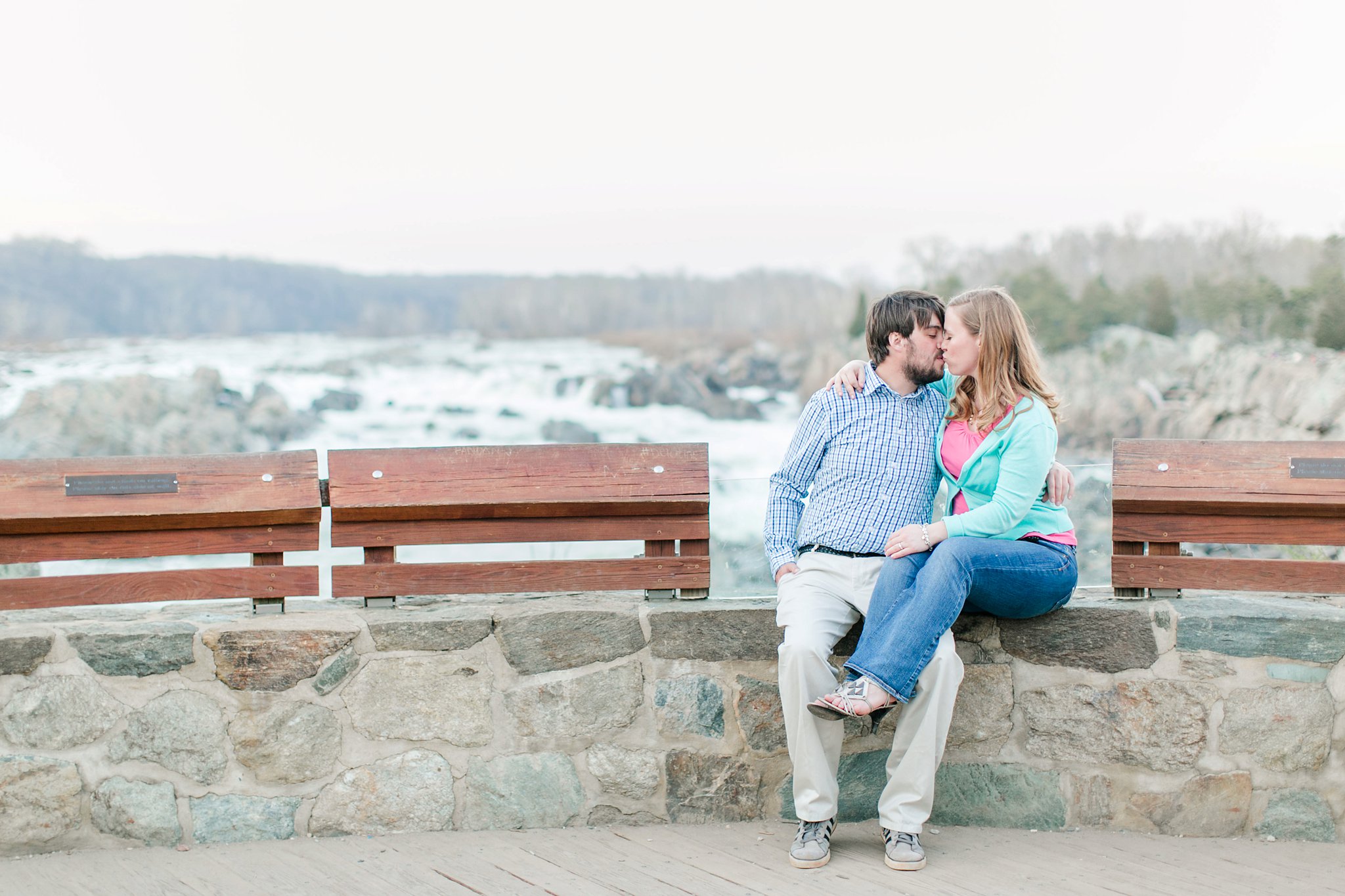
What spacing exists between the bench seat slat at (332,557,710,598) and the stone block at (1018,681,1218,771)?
909mm

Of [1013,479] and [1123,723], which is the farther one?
[1123,723]

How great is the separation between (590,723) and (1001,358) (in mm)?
1340

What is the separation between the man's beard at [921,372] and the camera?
2.71m

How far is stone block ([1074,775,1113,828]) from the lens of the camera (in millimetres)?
2576

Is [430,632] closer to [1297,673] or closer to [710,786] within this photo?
[710,786]

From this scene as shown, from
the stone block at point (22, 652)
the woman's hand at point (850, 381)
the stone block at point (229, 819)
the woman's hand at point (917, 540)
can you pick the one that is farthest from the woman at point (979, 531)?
the stone block at point (22, 652)

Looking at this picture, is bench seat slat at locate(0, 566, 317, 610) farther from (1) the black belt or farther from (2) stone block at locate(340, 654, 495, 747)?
(1) the black belt

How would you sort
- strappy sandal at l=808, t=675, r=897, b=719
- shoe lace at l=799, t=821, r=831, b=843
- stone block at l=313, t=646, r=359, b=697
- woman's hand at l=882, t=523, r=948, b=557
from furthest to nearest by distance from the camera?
stone block at l=313, t=646, r=359, b=697 → woman's hand at l=882, t=523, r=948, b=557 → shoe lace at l=799, t=821, r=831, b=843 → strappy sandal at l=808, t=675, r=897, b=719

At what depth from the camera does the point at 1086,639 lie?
2.58 m

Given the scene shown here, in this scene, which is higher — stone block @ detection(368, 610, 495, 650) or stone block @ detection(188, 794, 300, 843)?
stone block @ detection(368, 610, 495, 650)

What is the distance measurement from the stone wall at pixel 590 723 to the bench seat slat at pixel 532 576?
0.31 ft

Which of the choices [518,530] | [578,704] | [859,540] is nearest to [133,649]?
[518,530]

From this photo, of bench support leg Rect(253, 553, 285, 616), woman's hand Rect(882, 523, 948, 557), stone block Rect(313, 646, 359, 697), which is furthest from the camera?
bench support leg Rect(253, 553, 285, 616)

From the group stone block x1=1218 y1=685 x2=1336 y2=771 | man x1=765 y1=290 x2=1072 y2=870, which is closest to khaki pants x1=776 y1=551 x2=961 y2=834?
man x1=765 y1=290 x2=1072 y2=870
